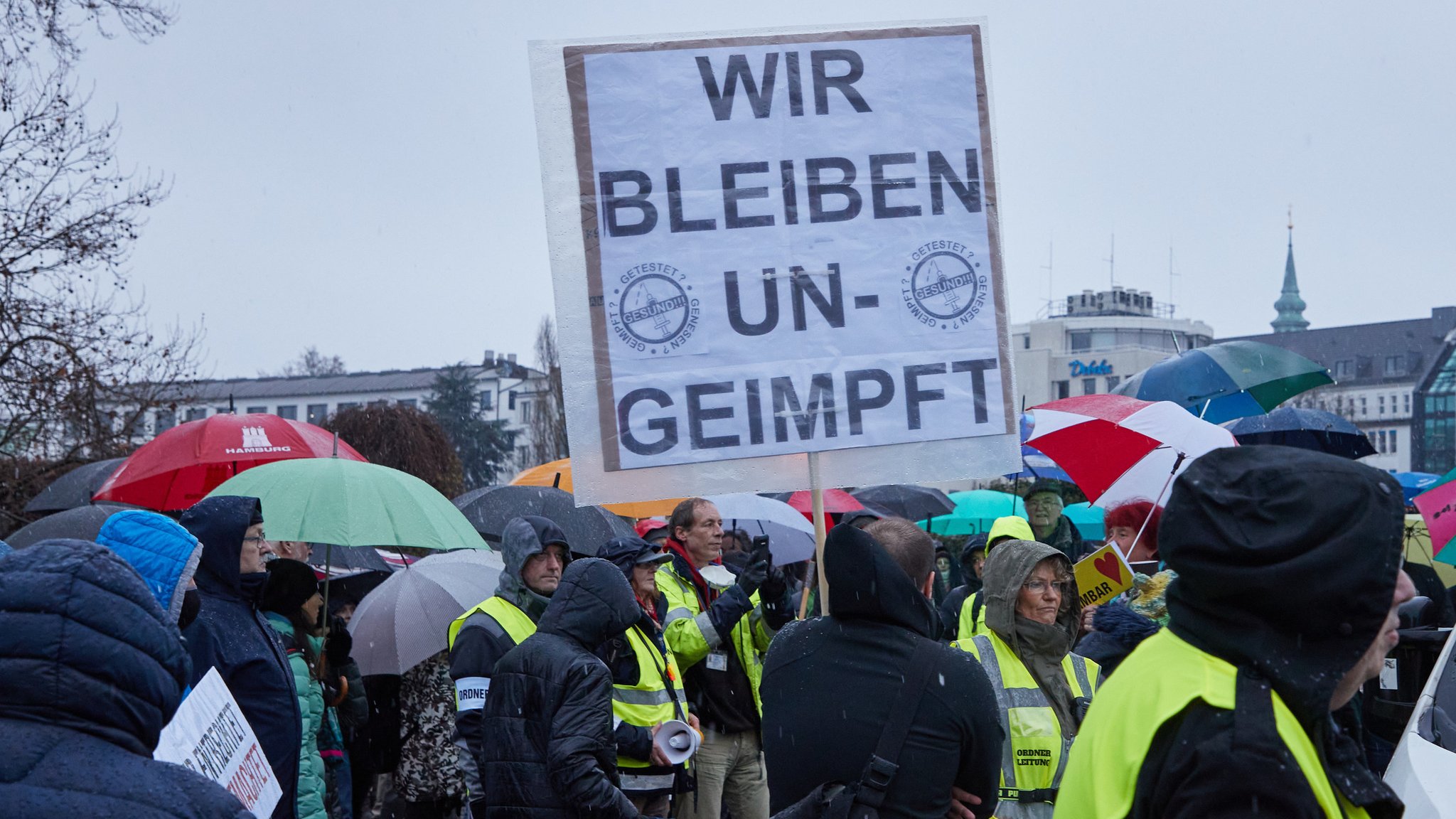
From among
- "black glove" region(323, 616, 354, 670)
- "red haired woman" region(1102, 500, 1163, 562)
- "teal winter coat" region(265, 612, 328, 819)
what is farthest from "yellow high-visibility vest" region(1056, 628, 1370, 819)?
"black glove" region(323, 616, 354, 670)

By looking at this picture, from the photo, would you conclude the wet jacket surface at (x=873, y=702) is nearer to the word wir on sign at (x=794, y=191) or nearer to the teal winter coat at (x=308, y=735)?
the word wir on sign at (x=794, y=191)

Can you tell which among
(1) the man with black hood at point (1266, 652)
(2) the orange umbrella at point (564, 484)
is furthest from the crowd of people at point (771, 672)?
(2) the orange umbrella at point (564, 484)

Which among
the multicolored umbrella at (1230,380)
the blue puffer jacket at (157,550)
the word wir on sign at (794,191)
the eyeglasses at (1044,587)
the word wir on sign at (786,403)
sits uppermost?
the word wir on sign at (794,191)

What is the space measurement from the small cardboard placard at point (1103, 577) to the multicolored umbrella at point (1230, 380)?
4.80m

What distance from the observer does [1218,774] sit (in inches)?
77.7

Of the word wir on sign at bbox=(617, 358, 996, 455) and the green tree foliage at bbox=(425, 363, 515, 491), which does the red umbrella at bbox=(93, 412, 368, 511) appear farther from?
the green tree foliage at bbox=(425, 363, 515, 491)

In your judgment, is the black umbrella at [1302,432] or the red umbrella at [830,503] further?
the red umbrella at [830,503]

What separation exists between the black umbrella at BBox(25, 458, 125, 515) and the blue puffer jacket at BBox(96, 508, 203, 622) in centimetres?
910

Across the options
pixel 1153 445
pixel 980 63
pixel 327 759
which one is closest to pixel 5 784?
pixel 980 63

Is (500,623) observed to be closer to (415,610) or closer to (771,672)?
(415,610)

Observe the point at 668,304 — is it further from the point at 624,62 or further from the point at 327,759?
the point at 327,759

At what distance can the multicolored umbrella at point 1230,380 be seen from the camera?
405 inches

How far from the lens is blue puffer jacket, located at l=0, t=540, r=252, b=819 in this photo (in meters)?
2.04

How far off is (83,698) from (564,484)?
8643 millimetres
